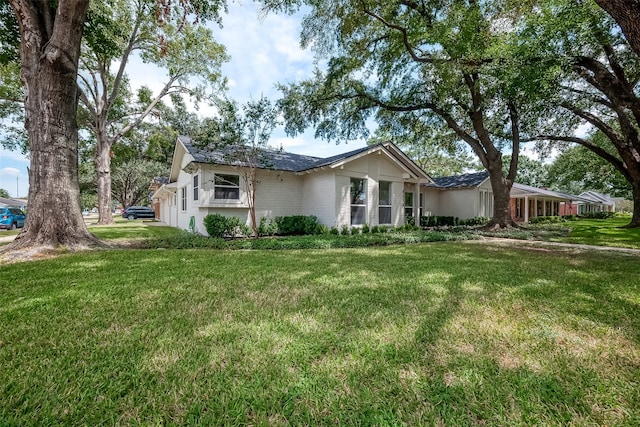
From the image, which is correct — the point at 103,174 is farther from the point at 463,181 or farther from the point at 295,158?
the point at 463,181

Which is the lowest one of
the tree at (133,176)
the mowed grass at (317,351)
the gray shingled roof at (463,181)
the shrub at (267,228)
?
the mowed grass at (317,351)

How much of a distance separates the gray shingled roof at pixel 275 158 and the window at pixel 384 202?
2.53m

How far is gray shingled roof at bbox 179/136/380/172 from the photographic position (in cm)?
1206

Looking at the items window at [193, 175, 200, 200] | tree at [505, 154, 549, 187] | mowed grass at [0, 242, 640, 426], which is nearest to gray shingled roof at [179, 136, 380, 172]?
window at [193, 175, 200, 200]

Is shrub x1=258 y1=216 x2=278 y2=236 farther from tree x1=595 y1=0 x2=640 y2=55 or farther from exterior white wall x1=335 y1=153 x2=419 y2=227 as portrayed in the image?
tree x1=595 y1=0 x2=640 y2=55

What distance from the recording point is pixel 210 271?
5.59 m

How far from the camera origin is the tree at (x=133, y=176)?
37.5m

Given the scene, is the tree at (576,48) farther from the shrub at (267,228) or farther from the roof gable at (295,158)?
the shrub at (267,228)

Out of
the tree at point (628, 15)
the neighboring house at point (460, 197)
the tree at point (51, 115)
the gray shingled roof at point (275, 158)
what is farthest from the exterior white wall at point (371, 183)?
the tree at point (628, 15)

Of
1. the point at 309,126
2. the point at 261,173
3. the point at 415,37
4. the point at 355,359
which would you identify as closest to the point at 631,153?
the point at 415,37

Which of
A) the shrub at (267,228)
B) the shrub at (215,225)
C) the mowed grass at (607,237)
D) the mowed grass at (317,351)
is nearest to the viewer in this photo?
the mowed grass at (317,351)

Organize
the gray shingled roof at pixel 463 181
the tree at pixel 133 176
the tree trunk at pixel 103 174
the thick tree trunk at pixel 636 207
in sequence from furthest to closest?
the tree at pixel 133 176 < the gray shingled roof at pixel 463 181 < the tree trunk at pixel 103 174 < the thick tree trunk at pixel 636 207

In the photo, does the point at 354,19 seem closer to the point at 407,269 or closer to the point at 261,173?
the point at 261,173

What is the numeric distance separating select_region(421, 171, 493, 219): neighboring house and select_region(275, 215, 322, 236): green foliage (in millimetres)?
11116
